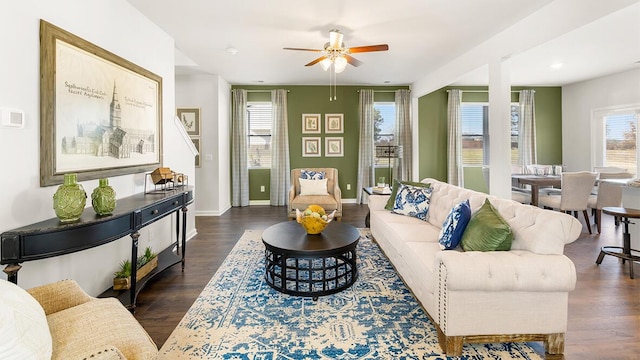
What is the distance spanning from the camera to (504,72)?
405cm

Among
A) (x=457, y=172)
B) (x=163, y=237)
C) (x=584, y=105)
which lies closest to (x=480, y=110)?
(x=457, y=172)

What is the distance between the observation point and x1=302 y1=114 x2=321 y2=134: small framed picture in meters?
7.22

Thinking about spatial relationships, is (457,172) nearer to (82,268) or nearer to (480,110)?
(480,110)

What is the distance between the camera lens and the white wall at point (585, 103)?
6.05 metres

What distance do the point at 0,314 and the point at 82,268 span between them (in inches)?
68.7

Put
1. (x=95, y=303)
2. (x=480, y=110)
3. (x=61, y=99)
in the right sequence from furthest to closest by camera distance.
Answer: (x=480, y=110)
(x=61, y=99)
(x=95, y=303)

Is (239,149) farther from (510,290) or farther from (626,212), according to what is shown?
(626,212)

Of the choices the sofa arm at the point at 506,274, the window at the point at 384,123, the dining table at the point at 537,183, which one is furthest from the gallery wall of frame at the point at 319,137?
the sofa arm at the point at 506,274

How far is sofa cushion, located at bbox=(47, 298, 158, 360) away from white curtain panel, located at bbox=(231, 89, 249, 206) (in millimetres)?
5645

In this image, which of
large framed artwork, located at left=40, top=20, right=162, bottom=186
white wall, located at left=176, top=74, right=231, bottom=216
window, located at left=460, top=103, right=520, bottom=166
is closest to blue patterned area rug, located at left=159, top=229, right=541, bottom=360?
large framed artwork, located at left=40, top=20, right=162, bottom=186

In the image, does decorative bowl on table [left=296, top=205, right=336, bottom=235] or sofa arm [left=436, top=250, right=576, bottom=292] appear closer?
sofa arm [left=436, top=250, right=576, bottom=292]

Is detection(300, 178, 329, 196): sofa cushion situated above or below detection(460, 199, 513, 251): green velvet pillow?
above

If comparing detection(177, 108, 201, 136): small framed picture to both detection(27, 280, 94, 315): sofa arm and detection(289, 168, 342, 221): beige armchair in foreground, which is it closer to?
detection(289, 168, 342, 221): beige armchair in foreground

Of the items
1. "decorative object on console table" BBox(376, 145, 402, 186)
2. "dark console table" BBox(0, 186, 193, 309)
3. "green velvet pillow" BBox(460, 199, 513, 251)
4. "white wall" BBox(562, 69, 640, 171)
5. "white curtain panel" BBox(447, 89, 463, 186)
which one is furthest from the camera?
"white curtain panel" BBox(447, 89, 463, 186)
